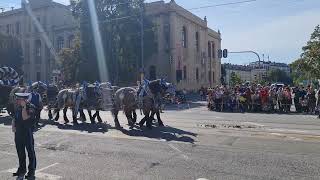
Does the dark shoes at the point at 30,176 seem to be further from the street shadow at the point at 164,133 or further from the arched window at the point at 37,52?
the arched window at the point at 37,52

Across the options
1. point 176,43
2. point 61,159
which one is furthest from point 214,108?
point 176,43

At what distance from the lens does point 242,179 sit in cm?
817

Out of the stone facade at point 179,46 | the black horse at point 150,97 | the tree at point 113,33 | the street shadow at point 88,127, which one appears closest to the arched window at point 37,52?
the stone facade at point 179,46

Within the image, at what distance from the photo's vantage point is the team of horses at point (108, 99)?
16.5 metres

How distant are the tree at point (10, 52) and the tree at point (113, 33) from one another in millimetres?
18224

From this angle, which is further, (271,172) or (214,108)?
(214,108)

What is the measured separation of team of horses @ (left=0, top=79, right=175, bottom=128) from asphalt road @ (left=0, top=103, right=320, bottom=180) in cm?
100

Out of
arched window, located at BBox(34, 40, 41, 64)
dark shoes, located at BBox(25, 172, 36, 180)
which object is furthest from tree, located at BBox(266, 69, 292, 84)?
dark shoes, located at BBox(25, 172, 36, 180)

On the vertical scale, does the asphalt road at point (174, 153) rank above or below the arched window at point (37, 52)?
below

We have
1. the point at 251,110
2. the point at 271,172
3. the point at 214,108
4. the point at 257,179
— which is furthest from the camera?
the point at 214,108

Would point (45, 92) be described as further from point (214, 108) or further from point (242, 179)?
point (242, 179)

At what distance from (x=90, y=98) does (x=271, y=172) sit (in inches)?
449

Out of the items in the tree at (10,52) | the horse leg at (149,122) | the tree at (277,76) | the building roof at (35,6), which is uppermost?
the building roof at (35,6)

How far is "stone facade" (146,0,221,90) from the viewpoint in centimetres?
5522
